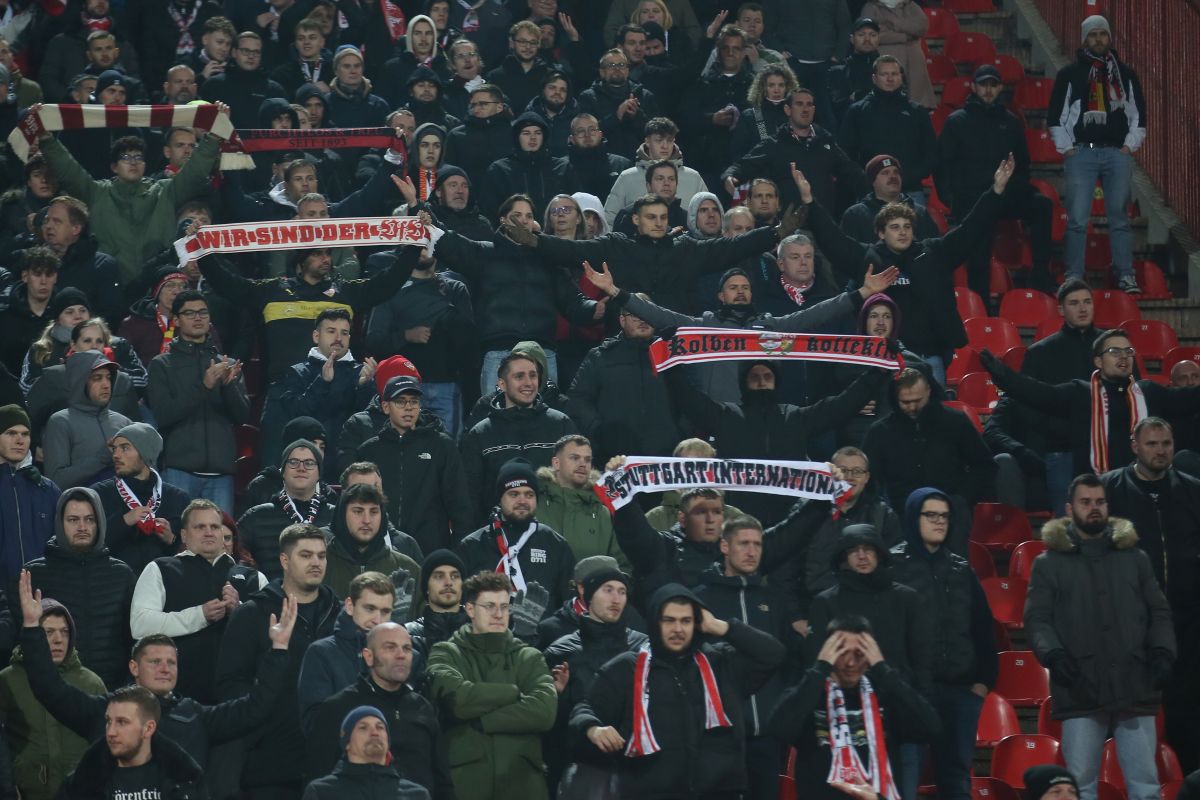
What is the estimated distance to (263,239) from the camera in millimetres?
13781

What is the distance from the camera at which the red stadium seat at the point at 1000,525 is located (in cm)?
1293

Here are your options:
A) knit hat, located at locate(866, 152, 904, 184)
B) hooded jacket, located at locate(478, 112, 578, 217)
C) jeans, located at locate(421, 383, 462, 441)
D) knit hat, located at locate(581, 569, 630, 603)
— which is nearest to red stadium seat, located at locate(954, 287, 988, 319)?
knit hat, located at locate(866, 152, 904, 184)

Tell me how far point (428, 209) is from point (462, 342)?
104 centimetres

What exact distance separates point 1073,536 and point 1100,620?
481 mm

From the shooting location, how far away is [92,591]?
10.2m

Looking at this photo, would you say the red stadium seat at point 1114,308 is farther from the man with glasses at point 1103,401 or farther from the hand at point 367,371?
the hand at point 367,371

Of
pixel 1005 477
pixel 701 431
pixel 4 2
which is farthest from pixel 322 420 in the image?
pixel 4 2

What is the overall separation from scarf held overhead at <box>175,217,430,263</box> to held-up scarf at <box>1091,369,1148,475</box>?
4264mm

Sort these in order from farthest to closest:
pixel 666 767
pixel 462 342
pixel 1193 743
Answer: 1. pixel 462 342
2. pixel 1193 743
3. pixel 666 767

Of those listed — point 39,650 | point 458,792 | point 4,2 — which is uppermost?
point 4,2

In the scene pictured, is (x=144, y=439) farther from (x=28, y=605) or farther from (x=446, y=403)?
(x=446, y=403)

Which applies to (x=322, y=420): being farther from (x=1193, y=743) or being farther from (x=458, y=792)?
(x=1193, y=743)

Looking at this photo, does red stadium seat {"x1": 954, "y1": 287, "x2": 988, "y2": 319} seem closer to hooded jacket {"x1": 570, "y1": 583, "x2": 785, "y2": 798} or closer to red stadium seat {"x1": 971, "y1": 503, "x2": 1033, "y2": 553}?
red stadium seat {"x1": 971, "y1": 503, "x2": 1033, "y2": 553}

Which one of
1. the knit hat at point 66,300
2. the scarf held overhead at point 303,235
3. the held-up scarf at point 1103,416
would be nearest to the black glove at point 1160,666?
the held-up scarf at point 1103,416
